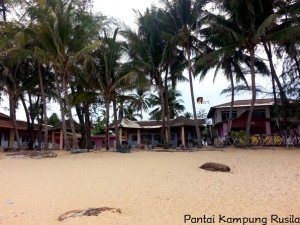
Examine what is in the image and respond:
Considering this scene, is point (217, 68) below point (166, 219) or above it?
above

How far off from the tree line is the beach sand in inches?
305

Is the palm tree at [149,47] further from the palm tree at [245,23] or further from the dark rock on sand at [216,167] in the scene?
the dark rock on sand at [216,167]

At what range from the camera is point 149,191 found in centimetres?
858

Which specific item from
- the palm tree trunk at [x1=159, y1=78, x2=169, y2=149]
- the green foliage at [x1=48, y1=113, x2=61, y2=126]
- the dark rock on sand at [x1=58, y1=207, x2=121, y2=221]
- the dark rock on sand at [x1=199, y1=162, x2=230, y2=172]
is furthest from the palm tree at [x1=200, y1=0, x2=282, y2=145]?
the green foliage at [x1=48, y1=113, x2=61, y2=126]

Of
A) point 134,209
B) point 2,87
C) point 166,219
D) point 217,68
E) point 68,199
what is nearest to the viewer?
point 166,219

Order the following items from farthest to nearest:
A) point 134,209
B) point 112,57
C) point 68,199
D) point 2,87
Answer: point 2,87 → point 112,57 → point 68,199 → point 134,209

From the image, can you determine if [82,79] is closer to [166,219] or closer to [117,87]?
[117,87]

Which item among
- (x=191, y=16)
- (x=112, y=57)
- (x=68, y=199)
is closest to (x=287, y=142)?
(x=191, y=16)

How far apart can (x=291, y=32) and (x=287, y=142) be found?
6560 mm

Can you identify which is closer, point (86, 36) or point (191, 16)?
point (86, 36)

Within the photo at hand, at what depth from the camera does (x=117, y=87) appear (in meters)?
20.3

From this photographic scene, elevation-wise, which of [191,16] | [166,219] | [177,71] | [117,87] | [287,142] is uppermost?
[191,16]

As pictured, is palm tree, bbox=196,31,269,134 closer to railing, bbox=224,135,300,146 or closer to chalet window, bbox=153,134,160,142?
railing, bbox=224,135,300,146

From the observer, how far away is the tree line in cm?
1820
